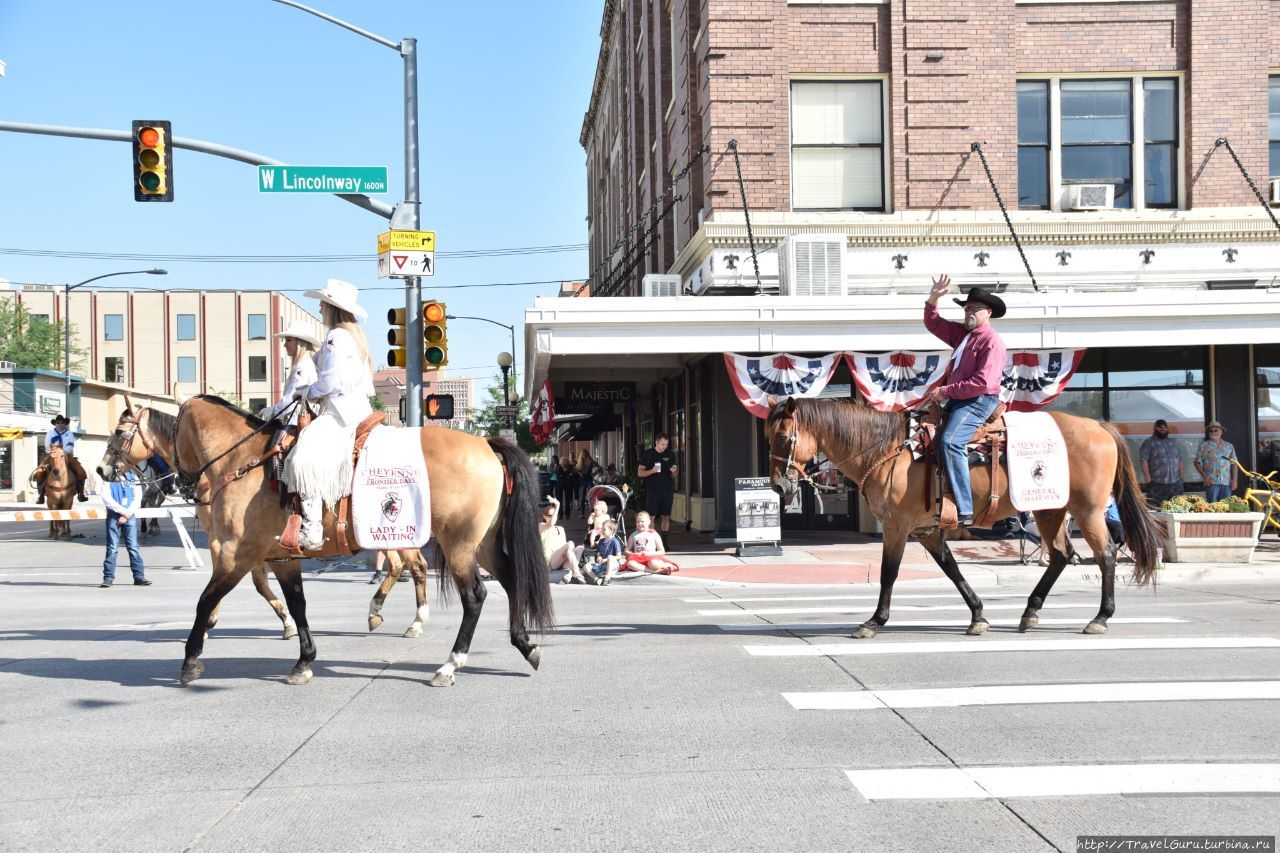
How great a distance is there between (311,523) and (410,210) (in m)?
9.31

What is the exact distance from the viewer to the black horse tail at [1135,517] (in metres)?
9.30

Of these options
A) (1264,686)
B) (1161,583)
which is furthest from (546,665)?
(1161,583)

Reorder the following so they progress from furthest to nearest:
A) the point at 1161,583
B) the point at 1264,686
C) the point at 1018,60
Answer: the point at 1018,60, the point at 1161,583, the point at 1264,686

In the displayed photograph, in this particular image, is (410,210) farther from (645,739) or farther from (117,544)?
(645,739)

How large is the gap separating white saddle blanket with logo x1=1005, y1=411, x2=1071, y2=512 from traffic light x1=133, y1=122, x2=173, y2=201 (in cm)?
1175

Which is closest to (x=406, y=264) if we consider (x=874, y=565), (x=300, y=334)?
(x=300, y=334)

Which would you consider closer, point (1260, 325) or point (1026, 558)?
point (1026, 558)

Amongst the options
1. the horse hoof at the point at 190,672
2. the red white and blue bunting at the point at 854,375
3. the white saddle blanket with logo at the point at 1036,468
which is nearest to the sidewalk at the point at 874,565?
the red white and blue bunting at the point at 854,375

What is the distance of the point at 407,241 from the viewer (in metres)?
15.3

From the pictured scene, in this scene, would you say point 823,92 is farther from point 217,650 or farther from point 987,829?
point 987,829

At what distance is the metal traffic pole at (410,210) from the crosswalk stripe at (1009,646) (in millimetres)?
8496

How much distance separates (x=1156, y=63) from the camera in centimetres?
2016

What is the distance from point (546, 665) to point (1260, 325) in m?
14.3

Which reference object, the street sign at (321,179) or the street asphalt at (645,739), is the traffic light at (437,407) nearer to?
the street sign at (321,179)
